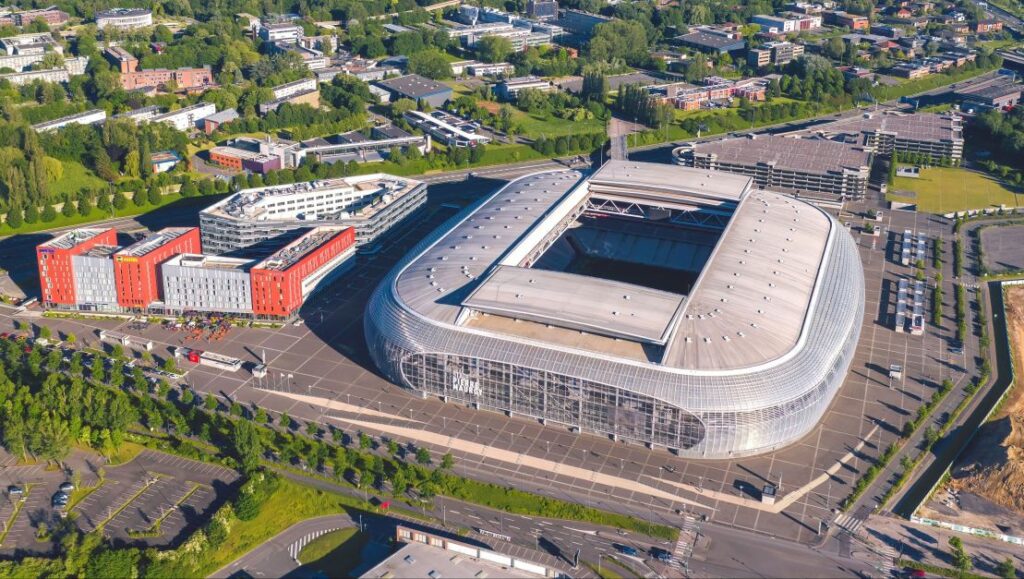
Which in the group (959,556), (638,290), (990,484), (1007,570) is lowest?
(1007,570)

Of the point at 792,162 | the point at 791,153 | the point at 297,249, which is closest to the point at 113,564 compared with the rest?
the point at 297,249

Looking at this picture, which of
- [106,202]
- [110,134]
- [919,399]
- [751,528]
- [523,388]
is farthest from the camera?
[110,134]

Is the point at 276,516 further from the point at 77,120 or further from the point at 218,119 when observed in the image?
the point at 77,120

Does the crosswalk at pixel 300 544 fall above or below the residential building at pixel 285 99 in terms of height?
below

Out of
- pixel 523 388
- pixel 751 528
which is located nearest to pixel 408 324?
pixel 523 388

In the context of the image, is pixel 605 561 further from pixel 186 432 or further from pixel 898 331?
pixel 898 331

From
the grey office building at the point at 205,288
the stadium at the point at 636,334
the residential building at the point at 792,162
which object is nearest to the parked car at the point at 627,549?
the stadium at the point at 636,334

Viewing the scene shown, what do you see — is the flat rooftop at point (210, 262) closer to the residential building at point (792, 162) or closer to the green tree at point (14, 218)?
the green tree at point (14, 218)
